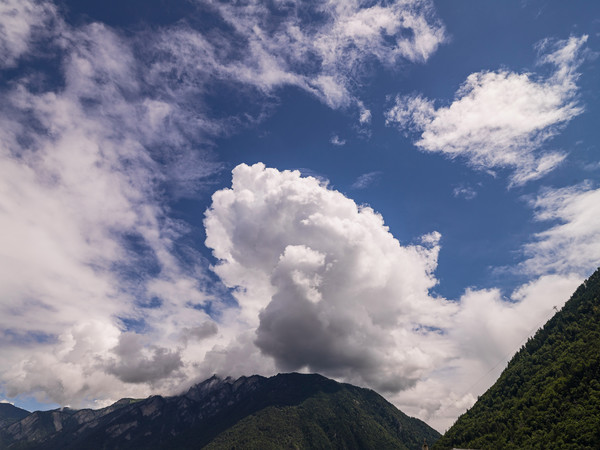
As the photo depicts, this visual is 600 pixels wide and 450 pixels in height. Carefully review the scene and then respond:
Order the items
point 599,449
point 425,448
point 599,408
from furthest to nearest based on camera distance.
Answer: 1. point 599,408
2. point 425,448
3. point 599,449

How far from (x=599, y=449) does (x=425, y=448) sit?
77739 mm

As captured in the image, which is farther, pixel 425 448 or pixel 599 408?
pixel 599 408

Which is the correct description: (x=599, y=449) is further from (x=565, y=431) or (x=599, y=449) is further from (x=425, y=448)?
(x=425, y=448)

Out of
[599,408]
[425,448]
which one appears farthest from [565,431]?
[425,448]

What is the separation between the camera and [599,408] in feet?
641

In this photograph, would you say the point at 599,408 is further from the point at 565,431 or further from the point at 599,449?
the point at 599,449

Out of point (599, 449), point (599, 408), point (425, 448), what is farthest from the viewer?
point (599, 408)

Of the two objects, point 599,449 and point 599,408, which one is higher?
point 599,408

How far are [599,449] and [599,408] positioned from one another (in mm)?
35295

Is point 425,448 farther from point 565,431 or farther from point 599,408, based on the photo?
point 599,408

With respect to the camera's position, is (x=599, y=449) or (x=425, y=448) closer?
(x=599, y=449)

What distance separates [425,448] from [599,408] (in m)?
99.8

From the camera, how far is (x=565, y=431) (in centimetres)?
19600

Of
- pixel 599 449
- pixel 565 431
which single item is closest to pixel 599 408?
pixel 565 431
